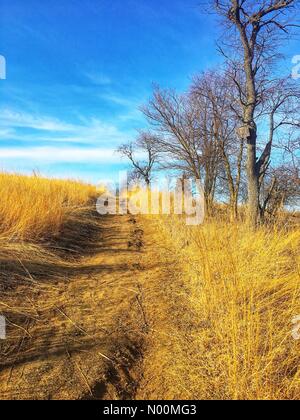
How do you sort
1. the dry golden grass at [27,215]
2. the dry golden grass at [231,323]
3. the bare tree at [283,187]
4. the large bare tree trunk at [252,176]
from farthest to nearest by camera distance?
the bare tree at [283,187]
the large bare tree trunk at [252,176]
the dry golden grass at [27,215]
the dry golden grass at [231,323]

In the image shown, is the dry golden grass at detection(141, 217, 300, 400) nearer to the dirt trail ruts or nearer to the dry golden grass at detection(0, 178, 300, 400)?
the dry golden grass at detection(0, 178, 300, 400)

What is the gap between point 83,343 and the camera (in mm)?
2664

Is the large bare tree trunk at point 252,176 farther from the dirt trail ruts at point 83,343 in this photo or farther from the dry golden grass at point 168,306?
the dirt trail ruts at point 83,343

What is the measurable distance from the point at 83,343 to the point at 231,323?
1.25 m

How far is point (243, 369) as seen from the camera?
2145 mm

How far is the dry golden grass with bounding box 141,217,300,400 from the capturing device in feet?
6.98

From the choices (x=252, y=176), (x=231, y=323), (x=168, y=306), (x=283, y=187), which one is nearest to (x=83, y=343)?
(x=168, y=306)

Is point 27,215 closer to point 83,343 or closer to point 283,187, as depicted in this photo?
point 83,343

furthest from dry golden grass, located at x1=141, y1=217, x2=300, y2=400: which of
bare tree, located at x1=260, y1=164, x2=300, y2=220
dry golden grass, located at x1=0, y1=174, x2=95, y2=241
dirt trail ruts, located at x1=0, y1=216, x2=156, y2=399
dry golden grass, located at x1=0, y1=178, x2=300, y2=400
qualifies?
bare tree, located at x1=260, y1=164, x2=300, y2=220

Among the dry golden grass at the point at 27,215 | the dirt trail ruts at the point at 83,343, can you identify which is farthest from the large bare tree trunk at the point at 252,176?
the dry golden grass at the point at 27,215

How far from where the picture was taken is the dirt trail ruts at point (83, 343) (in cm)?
213

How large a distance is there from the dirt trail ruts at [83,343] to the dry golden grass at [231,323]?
0.23 meters

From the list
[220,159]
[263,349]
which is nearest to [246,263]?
[263,349]
